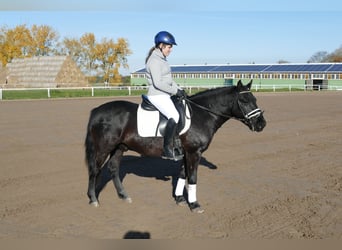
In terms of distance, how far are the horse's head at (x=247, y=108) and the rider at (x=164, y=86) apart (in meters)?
0.97

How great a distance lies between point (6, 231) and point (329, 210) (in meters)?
4.98

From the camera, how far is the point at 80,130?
1544 cm

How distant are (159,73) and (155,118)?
32.0 inches

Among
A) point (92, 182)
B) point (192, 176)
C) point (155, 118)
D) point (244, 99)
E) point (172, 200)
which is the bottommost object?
point (172, 200)

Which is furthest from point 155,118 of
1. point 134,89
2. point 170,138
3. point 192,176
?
point 134,89

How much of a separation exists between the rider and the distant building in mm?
51446

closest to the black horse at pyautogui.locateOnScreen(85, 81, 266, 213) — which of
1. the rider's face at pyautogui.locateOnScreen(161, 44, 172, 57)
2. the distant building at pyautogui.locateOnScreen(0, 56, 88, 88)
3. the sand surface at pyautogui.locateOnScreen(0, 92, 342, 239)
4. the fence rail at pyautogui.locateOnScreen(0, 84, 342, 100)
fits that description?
the sand surface at pyautogui.locateOnScreen(0, 92, 342, 239)

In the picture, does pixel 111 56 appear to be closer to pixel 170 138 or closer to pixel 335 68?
pixel 335 68

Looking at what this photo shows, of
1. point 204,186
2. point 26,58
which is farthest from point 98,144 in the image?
point 26,58

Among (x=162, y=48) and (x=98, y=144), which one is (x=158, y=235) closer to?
(x=98, y=144)

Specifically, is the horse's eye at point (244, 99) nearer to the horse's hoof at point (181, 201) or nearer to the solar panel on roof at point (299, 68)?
the horse's hoof at point (181, 201)

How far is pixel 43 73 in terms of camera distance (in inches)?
2253

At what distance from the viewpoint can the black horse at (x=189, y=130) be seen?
6516mm

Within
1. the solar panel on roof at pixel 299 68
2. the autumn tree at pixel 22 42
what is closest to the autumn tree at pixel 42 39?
the autumn tree at pixel 22 42
